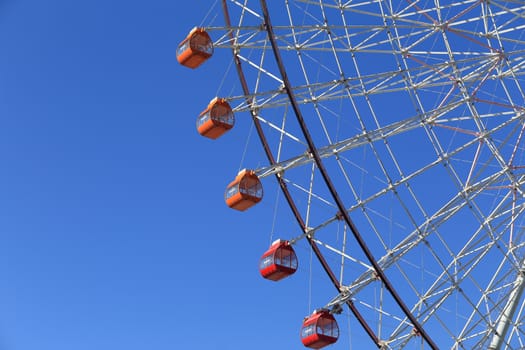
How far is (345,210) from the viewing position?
23609 mm

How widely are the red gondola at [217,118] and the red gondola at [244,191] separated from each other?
1.43 metres

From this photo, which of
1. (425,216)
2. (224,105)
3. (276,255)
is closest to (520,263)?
(425,216)

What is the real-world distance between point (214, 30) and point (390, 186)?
649 cm

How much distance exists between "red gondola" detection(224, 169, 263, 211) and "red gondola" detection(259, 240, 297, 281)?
1.36 metres

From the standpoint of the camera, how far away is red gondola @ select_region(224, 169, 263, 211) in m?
26.3

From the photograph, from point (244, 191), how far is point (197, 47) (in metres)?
4.27

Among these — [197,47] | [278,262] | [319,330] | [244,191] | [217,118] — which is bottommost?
[319,330]

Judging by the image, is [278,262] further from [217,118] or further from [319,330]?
[217,118]

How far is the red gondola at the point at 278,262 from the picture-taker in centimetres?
2614

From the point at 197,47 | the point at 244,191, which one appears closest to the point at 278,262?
the point at 244,191

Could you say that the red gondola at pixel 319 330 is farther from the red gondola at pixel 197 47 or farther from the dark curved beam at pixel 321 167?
the red gondola at pixel 197 47

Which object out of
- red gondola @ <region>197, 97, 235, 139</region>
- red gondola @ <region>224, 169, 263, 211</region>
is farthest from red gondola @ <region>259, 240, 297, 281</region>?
red gondola @ <region>197, 97, 235, 139</region>

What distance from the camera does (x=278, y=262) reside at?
2611cm

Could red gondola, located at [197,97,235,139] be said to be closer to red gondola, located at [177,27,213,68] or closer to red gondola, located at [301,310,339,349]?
red gondola, located at [177,27,213,68]
